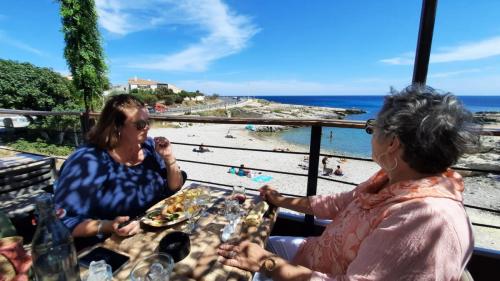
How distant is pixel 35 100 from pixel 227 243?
24.3m

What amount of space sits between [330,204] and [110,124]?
1641 millimetres

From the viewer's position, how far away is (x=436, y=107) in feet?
3.39

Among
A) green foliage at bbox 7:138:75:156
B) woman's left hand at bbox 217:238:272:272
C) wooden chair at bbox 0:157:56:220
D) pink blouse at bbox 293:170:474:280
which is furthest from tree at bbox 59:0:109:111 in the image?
pink blouse at bbox 293:170:474:280

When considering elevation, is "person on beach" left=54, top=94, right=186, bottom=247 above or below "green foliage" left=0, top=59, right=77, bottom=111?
below

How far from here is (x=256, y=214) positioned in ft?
5.28

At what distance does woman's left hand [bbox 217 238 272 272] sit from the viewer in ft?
3.73

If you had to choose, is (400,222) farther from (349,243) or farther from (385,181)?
(385,181)

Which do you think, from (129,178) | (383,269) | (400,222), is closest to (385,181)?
(400,222)

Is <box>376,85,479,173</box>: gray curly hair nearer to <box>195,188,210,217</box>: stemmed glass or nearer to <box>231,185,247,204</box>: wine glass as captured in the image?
<box>231,185,247,204</box>: wine glass

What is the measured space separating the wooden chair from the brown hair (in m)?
1.38

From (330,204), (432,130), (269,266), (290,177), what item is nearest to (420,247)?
(432,130)

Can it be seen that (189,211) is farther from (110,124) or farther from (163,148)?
(110,124)

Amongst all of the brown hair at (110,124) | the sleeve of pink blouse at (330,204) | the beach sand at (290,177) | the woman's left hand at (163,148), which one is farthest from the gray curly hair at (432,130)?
the beach sand at (290,177)

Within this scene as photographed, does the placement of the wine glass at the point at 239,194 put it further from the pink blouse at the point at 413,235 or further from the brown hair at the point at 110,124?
the brown hair at the point at 110,124
